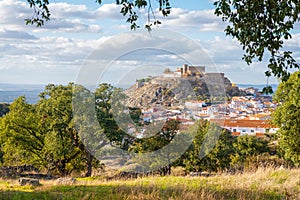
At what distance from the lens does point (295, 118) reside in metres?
20.6

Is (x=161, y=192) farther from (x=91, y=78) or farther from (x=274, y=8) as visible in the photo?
(x=91, y=78)

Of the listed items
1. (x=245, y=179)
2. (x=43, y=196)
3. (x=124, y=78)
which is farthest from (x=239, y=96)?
(x=43, y=196)

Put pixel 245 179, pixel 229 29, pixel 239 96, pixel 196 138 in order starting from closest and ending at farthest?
pixel 229 29, pixel 245 179, pixel 196 138, pixel 239 96

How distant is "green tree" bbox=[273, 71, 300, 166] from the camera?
794 inches

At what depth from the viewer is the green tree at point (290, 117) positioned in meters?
20.2

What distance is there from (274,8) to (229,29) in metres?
0.72

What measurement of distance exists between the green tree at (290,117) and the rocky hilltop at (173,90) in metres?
3.74

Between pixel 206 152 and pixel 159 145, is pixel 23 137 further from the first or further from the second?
pixel 206 152

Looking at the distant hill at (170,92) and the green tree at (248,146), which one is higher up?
the distant hill at (170,92)

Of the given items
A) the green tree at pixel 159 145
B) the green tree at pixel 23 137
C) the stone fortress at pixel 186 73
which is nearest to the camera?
the stone fortress at pixel 186 73

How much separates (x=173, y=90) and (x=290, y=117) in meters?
6.70

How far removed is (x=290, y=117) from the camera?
2070cm

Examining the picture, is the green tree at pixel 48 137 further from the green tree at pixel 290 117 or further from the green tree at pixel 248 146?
the green tree at pixel 248 146

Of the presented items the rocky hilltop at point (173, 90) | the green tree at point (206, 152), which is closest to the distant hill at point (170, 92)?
the rocky hilltop at point (173, 90)
